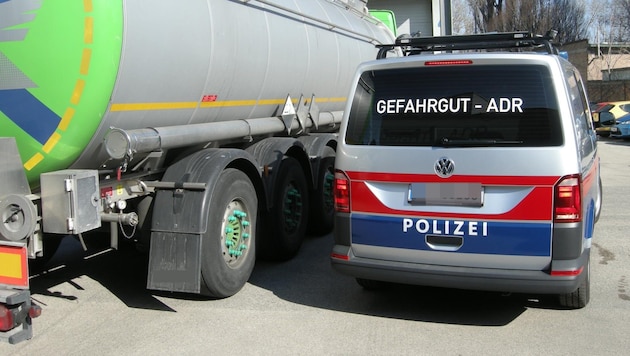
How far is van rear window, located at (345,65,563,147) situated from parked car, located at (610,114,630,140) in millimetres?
19789

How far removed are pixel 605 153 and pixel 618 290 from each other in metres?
14.2

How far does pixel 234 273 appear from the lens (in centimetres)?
551

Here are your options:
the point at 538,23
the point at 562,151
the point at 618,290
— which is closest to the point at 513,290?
the point at 562,151

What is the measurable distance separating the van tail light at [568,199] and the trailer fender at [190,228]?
2.65 meters

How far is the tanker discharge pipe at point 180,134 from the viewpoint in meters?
4.25

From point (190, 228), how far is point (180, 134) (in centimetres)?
76

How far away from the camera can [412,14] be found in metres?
15.8

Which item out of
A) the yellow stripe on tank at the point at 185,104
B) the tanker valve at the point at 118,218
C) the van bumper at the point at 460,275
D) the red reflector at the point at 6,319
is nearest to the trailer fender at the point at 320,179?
the yellow stripe on tank at the point at 185,104

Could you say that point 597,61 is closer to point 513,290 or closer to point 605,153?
point 605,153

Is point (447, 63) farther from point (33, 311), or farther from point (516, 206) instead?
point (33, 311)

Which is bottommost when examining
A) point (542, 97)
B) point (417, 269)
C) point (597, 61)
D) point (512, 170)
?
point (417, 269)

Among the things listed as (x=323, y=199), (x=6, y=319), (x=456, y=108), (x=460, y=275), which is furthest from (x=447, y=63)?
(x=323, y=199)

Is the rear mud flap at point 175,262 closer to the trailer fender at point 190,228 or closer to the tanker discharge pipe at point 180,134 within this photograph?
the trailer fender at point 190,228

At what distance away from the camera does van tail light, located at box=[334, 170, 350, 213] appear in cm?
476
